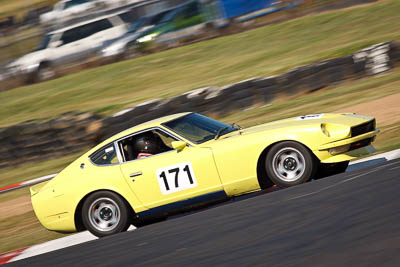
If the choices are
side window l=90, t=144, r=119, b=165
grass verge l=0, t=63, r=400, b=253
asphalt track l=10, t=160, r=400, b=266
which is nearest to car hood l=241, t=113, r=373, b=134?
asphalt track l=10, t=160, r=400, b=266

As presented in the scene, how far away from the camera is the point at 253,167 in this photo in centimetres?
714

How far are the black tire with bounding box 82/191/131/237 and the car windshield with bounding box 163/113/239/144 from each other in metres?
1.08

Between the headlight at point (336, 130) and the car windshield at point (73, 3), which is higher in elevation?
the car windshield at point (73, 3)

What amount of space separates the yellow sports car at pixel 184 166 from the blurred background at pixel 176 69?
2.53 meters

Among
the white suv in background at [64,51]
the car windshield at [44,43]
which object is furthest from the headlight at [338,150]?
the car windshield at [44,43]

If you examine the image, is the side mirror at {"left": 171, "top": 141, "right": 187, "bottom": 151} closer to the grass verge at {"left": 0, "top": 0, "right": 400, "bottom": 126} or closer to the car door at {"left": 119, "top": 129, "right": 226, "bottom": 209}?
the car door at {"left": 119, "top": 129, "right": 226, "bottom": 209}

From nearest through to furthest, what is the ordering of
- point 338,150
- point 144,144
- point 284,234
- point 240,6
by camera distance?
point 284,234, point 338,150, point 144,144, point 240,6

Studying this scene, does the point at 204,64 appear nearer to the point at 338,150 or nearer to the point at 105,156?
A: the point at 105,156

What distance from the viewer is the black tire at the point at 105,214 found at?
7.63 metres

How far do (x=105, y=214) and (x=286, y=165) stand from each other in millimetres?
2270

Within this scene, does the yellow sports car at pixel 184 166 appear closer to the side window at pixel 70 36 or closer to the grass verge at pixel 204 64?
the grass verge at pixel 204 64

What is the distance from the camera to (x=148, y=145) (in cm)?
783

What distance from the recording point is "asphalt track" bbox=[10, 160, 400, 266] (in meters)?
4.52

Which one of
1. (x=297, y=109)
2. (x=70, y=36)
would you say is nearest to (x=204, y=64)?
(x=70, y=36)
